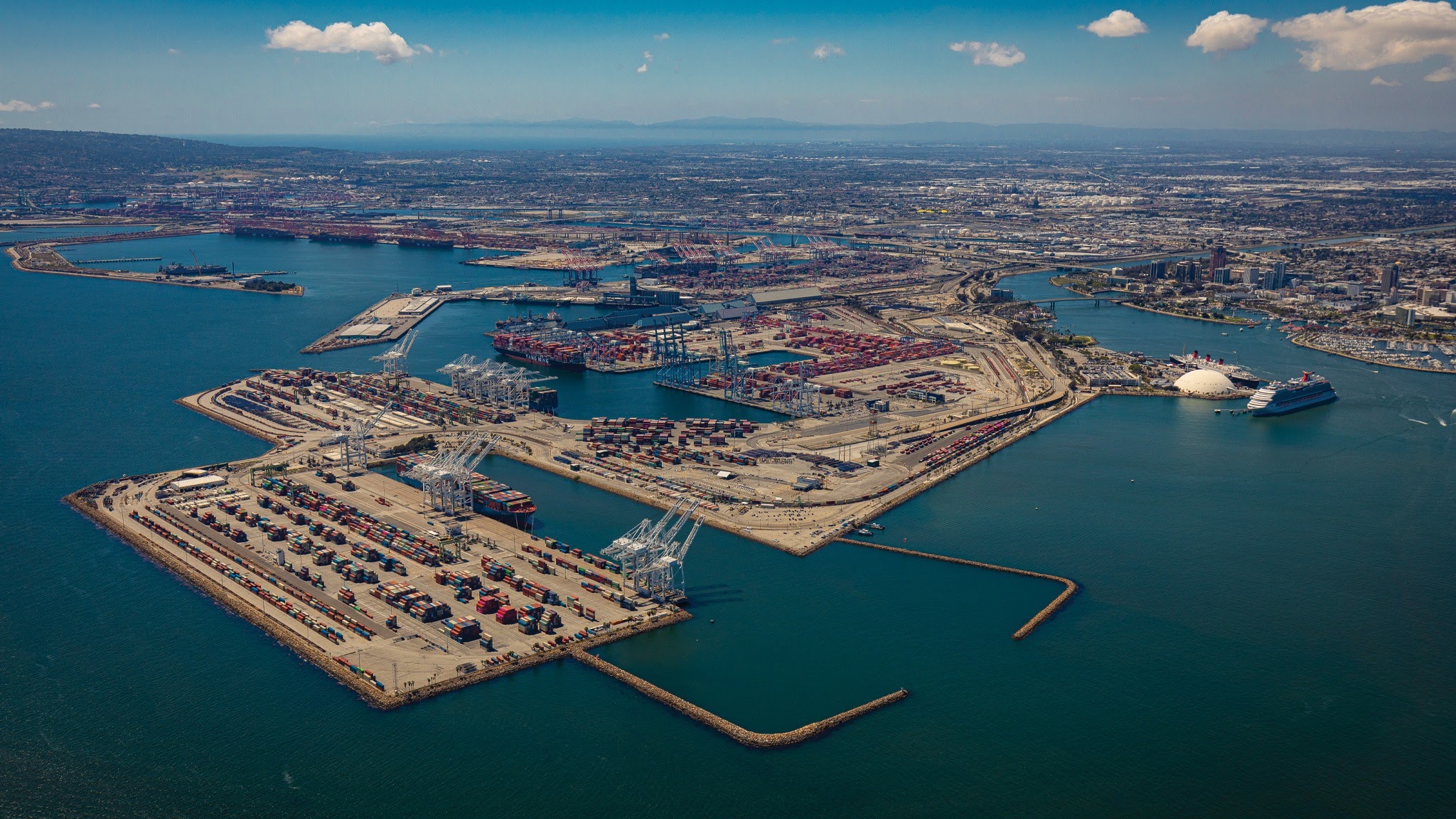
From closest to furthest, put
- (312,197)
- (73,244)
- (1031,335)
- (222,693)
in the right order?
1. (222,693)
2. (1031,335)
3. (73,244)
4. (312,197)

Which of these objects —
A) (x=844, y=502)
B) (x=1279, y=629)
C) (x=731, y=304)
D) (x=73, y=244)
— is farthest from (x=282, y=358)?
(x=73, y=244)

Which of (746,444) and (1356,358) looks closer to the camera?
(746,444)

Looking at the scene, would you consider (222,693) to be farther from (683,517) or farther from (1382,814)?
(1382,814)

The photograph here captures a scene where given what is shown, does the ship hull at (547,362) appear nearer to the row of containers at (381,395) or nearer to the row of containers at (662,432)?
the row of containers at (381,395)

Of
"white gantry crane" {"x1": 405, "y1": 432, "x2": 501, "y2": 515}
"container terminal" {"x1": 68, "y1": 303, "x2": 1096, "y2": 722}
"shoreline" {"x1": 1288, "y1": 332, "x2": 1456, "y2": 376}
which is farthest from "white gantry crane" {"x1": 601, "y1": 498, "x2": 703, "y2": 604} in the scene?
"shoreline" {"x1": 1288, "y1": 332, "x2": 1456, "y2": 376}

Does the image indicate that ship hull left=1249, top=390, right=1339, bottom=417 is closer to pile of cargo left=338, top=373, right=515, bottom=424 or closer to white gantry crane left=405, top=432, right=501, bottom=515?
pile of cargo left=338, top=373, right=515, bottom=424

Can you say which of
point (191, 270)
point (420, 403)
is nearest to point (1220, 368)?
point (420, 403)

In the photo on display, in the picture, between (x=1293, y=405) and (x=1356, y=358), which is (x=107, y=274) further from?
(x=1356, y=358)
